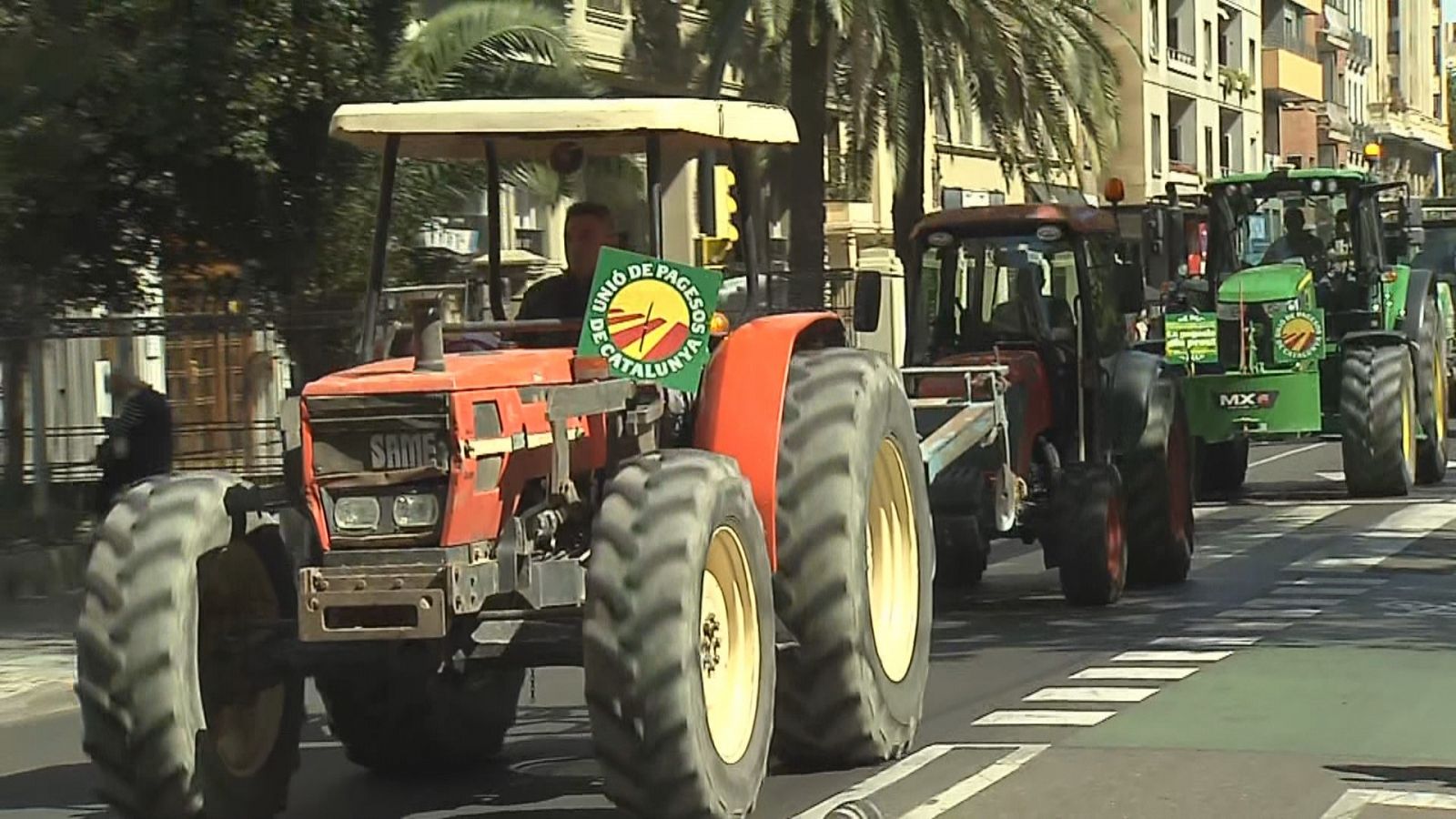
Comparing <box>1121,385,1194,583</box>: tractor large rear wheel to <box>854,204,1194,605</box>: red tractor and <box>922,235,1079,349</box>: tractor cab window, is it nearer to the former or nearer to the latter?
<box>854,204,1194,605</box>: red tractor

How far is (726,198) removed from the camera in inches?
386

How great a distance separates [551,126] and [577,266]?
59 cm

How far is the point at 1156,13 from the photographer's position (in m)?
59.3

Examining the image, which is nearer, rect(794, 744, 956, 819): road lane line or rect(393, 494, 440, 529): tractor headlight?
rect(393, 494, 440, 529): tractor headlight

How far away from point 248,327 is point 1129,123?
1619 inches

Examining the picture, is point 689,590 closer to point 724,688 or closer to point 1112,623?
point 724,688

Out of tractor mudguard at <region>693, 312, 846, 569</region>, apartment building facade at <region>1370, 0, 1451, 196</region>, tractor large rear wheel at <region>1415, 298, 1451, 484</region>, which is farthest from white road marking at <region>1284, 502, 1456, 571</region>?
apartment building facade at <region>1370, 0, 1451, 196</region>

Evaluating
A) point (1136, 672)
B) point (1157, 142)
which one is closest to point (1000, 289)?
point (1136, 672)

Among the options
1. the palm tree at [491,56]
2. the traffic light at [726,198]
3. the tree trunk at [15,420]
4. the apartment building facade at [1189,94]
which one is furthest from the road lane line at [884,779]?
the apartment building facade at [1189,94]

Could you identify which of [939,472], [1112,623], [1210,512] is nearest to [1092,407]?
[1112,623]

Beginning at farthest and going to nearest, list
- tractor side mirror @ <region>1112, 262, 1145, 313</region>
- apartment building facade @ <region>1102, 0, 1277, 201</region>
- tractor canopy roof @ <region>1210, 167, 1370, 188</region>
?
1. apartment building facade @ <region>1102, 0, 1277, 201</region>
2. tractor canopy roof @ <region>1210, 167, 1370, 188</region>
3. tractor side mirror @ <region>1112, 262, 1145, 313</region>

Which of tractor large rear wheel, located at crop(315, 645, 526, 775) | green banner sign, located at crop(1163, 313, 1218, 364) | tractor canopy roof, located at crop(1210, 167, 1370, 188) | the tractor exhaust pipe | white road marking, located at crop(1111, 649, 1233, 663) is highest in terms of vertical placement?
tractor canopy roof, located at crop(1210, 167, 1370, 188)

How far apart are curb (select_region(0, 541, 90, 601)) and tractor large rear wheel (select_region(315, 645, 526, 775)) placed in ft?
28.7

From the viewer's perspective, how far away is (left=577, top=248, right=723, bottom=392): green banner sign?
A: 8.48 meters
